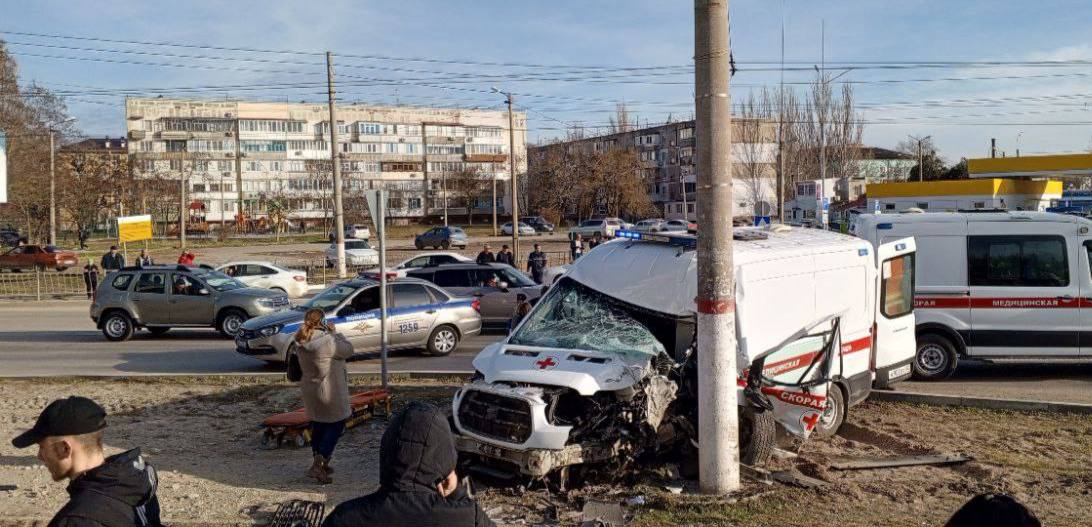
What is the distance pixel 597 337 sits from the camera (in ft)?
29.1

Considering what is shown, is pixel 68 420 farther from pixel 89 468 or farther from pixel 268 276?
pixel 268 276

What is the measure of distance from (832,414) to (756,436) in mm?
1900

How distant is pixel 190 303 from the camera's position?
20.3 meters

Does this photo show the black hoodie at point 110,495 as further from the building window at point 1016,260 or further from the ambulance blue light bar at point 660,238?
the building window at point 1016,260

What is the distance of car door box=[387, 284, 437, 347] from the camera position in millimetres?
16672

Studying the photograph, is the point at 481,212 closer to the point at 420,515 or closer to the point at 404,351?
the point at 404,351

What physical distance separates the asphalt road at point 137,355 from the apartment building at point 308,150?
7039 centimetres

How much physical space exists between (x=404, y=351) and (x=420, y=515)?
15013 millimetres

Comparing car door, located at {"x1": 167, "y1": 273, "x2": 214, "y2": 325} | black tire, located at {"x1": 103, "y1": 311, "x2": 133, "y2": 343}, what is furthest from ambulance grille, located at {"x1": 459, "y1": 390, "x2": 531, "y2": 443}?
black tire, located at {"x1": 103, "y1": 311, "x2": 133, "y2": 343}

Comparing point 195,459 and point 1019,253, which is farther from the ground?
point 1019,253

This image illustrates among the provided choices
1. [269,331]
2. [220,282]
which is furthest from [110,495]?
[220,282]

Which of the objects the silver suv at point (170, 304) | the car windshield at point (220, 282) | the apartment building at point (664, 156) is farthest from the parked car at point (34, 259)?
the apartment building at point (664, 156)

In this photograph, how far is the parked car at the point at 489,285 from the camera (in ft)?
67.6

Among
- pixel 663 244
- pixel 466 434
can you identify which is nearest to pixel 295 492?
pixel 466 434
